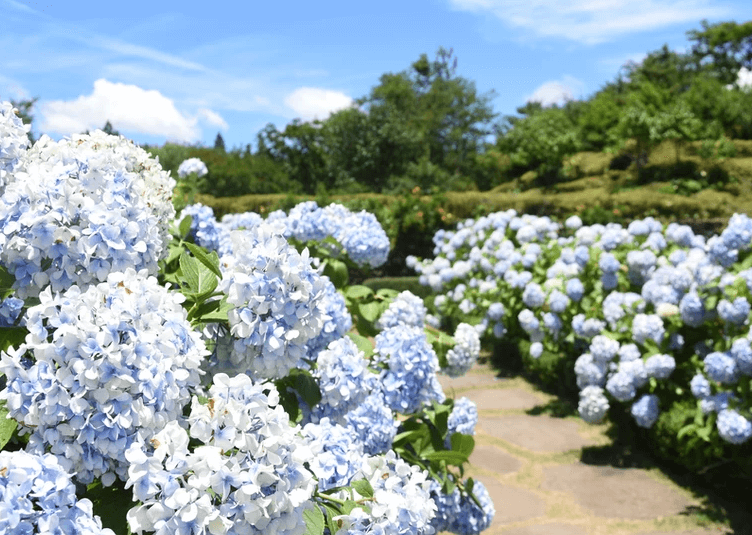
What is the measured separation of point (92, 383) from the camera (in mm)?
1199

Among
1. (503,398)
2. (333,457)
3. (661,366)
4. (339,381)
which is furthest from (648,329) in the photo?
(333,457)

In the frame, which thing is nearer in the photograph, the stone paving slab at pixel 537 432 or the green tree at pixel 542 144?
the stone paving slab at pixel 537 432

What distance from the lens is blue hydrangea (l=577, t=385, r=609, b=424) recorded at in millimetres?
5031

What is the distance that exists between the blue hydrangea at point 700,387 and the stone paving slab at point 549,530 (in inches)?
48.7

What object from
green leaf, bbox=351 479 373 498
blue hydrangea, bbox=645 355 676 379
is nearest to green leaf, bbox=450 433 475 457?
green leaf, bbox=351 479 373 498

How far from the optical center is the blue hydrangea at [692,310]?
4344 millimetres

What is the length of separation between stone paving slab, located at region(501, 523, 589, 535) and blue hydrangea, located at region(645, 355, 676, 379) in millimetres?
1318

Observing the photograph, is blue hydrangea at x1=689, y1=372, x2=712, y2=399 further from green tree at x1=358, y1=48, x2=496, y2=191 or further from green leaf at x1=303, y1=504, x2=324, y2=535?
green tree at x1=358, y1=48, x2=496, y2=191

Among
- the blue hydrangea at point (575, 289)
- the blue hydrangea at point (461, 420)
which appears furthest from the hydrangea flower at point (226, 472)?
the blue hydrangea at point (575, 289)

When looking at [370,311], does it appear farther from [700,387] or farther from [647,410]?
[647,410]

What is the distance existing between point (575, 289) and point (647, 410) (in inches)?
54.6

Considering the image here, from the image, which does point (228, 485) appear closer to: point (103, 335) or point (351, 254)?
point (103, 335)

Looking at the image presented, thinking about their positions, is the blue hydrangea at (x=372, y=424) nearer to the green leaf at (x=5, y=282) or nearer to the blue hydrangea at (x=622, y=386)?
the green leaf at (x=5, y=282)

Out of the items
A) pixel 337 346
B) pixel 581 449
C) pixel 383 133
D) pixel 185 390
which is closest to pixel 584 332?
pixel 581 449
